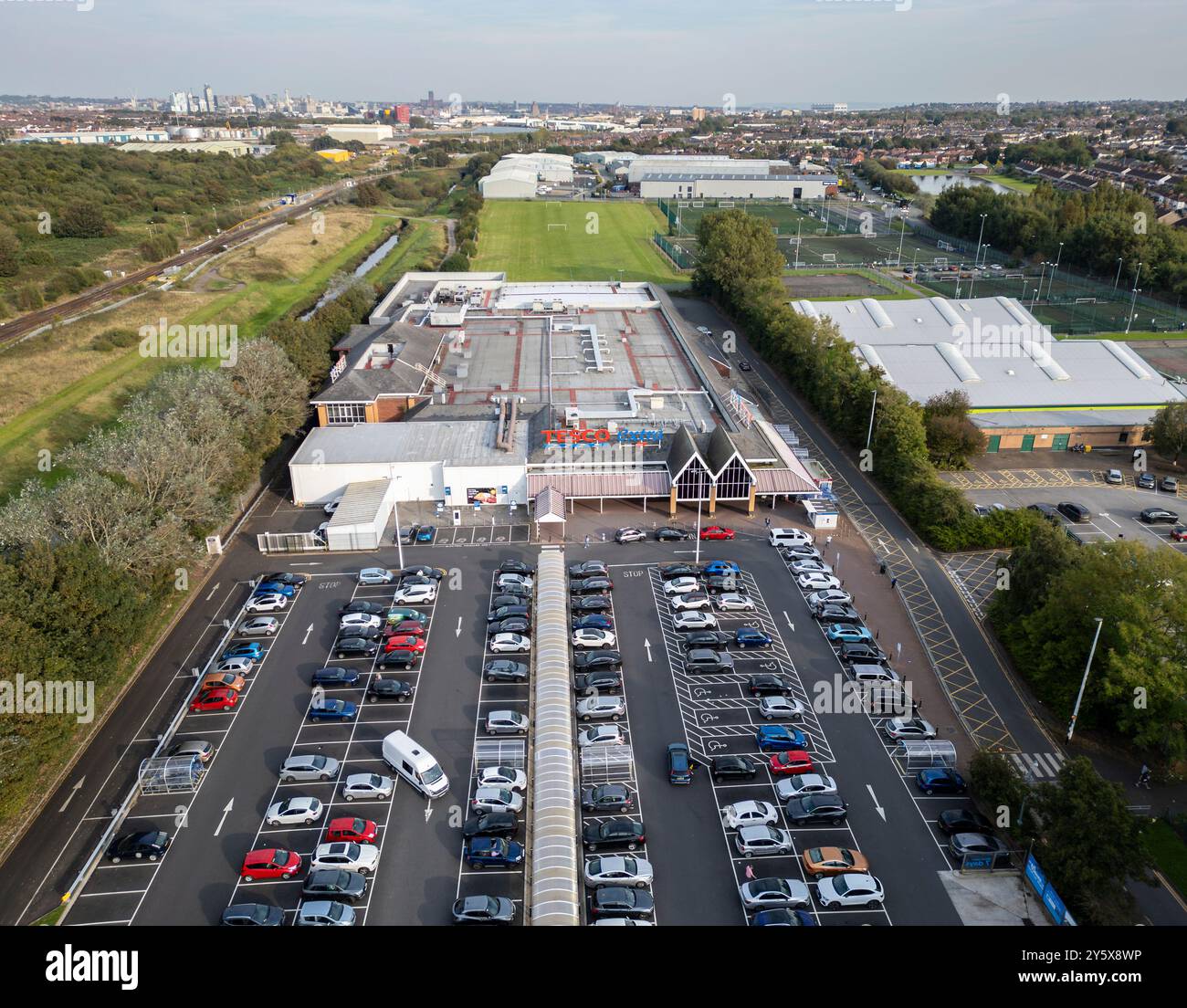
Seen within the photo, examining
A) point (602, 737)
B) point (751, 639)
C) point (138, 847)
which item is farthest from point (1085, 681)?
point (138, 847)

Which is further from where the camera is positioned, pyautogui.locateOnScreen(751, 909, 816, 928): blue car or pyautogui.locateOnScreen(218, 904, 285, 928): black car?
pyautogui.locateOnScreen(218, 904, 285, 928): black car

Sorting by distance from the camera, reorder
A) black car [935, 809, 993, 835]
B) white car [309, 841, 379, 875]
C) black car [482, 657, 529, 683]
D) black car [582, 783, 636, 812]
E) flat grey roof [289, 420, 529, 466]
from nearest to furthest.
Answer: white car [309, 841, 379, 875], black car [935, 809, 993, 835], black car [582, 783, 636, 812], black car [482, 657, 529, 683], flat grey roof [289, 420, 529, 466]

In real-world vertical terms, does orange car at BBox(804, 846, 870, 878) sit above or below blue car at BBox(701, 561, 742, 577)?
below

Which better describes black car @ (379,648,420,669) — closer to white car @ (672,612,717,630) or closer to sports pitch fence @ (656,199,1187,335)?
white car @ (672,612,717,630)

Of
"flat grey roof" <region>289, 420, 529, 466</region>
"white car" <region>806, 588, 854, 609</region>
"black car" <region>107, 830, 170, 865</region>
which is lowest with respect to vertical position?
"black car" <region>107, 830, 170, 865</region>

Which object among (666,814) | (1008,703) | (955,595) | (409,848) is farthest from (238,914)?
(955,595)

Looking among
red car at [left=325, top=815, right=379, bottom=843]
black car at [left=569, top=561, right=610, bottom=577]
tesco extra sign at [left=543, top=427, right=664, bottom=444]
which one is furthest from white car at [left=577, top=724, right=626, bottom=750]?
tesco extra sign at [left=543, top=427, right=664, bottom=444]

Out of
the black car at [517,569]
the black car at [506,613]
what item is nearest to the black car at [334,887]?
the black car at [506,613]
